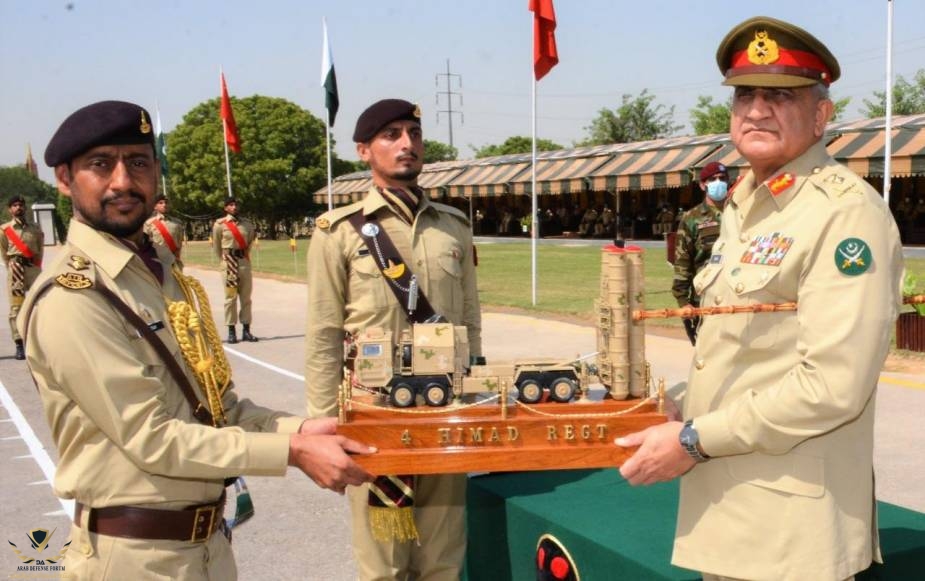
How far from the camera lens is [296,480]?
6.24m

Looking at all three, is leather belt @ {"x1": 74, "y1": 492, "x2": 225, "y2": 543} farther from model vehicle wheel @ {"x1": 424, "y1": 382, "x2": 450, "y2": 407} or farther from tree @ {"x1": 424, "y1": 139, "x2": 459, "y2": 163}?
tree @ {"x1": 424, "y1": 139, "x2": 459, "y2": 163}

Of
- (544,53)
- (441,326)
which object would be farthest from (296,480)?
(544,53)

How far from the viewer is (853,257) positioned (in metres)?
2.02

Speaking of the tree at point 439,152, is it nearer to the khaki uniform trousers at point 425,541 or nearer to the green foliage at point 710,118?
the green foliage at point 710,118

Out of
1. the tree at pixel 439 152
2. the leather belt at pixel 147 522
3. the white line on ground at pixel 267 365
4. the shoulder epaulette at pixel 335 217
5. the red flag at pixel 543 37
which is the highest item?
the tree at pixel 439 152

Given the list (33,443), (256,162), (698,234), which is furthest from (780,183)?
(256,162)

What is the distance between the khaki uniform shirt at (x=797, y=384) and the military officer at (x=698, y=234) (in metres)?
5.47

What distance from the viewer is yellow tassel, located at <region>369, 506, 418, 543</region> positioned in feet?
10.7

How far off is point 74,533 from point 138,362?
1.79 ft

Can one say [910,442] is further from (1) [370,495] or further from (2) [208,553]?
(2) [208,553]

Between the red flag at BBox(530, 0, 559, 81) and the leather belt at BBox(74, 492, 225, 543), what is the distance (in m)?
12.0

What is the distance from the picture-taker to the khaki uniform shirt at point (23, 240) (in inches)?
492

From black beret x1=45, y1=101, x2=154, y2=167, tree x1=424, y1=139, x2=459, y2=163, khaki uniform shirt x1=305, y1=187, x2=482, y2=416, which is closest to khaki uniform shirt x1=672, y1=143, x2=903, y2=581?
khaki uniform shirt x1=305, y1=187, x2=482, y2=416

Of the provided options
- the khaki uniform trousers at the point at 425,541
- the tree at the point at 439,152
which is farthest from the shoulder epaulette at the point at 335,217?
the tree at the point at 439,152
